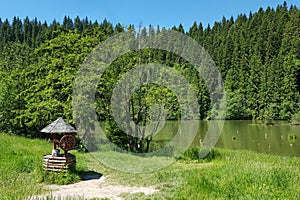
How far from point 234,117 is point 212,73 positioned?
9803 mm

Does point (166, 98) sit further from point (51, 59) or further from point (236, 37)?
point (236, 37)

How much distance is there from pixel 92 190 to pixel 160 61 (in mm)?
10715

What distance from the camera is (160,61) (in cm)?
1850

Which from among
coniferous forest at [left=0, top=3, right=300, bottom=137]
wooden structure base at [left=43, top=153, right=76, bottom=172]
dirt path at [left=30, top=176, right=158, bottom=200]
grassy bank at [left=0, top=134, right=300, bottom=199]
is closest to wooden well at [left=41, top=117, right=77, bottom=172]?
wooden structure base at [left=43, top=153, right=76, bottom=172]

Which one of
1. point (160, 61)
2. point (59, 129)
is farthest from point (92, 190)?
point (160, 61)

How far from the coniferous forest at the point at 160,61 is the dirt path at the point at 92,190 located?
7.88 metres

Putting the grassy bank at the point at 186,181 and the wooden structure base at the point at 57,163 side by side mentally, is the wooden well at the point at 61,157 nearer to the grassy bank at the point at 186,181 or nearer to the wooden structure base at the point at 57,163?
the wooden structure base at the point at 57,163

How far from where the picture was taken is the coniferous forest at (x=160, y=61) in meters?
18.3

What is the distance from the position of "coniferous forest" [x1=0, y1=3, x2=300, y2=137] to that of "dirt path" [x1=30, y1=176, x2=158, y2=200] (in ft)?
25.9

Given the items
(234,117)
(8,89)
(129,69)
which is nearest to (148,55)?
(129,69)

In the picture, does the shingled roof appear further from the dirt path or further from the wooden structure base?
the dirt path

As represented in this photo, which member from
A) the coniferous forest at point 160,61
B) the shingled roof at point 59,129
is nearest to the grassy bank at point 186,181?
the shingled roof at point 59,129

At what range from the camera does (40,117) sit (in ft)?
63.8

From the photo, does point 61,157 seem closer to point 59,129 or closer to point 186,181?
point 59,129
